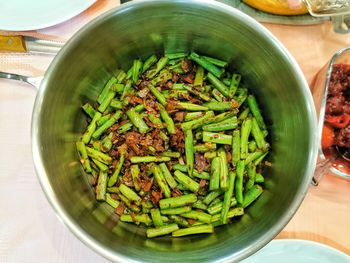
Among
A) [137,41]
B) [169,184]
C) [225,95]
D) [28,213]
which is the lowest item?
[28,213]

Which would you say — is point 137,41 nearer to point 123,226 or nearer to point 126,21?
point 126,21

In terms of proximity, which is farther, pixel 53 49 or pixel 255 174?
pixel 53 49

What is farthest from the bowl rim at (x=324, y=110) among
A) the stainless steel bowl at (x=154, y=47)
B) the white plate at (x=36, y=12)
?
the white plate at (x=36, y=12)

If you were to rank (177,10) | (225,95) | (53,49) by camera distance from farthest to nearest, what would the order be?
(53,49) → (225,95) → (177,10)

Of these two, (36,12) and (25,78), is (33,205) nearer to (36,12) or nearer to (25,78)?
(25,78)

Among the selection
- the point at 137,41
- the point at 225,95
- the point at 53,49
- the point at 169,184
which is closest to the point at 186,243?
the point at 169,184

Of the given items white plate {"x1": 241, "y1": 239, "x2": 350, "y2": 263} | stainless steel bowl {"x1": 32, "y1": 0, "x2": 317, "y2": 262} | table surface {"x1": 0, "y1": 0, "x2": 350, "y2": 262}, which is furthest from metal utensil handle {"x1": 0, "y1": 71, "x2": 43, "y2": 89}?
white plate {"x1": 241, "y1": 239, "x2": 350, "y2": 263}

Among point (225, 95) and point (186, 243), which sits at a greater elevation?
point (225, 95)
